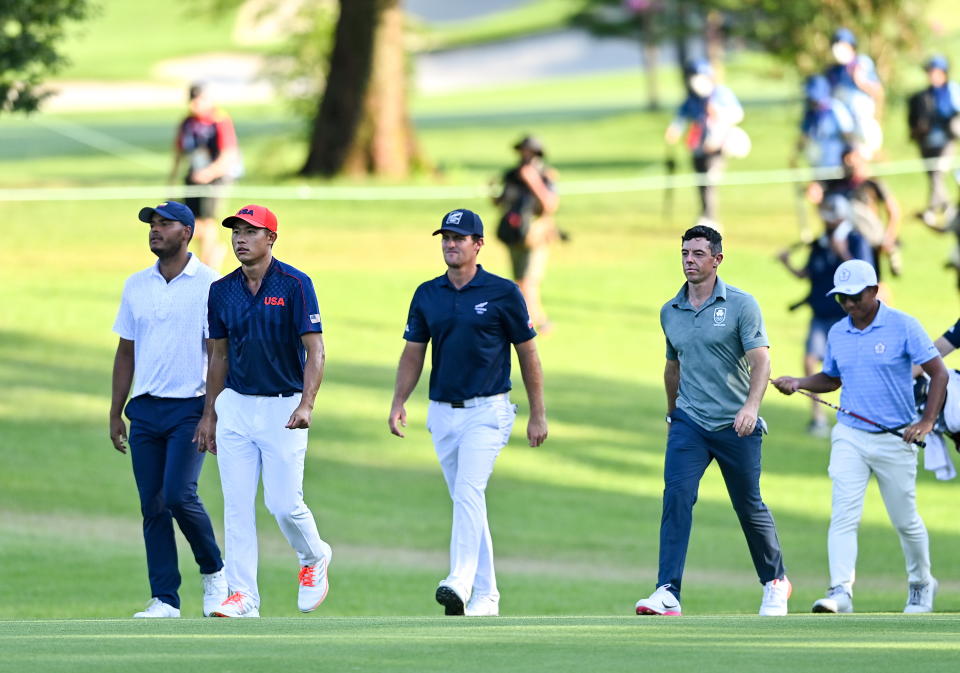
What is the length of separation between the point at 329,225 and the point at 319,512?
14155 mm

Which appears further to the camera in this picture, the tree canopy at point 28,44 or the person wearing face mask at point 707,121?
the person wearing face mask at point 707,121

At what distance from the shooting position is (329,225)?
29.2 meters

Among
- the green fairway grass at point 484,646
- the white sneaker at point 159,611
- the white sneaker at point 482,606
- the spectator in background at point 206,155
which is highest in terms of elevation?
the spectator in background at point 206,155

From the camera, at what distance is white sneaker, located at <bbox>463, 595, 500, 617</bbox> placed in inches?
401

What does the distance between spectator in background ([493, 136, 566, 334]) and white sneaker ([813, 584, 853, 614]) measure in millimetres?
9813

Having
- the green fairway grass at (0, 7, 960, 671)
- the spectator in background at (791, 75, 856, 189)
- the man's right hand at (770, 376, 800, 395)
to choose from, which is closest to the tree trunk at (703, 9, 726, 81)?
the green fairway grass at (0, 7, 960, 671)

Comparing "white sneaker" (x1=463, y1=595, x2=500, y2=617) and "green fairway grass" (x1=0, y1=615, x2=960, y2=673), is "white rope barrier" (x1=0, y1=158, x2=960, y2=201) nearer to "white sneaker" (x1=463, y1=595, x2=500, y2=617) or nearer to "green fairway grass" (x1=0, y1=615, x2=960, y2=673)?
"white sneaker" (x1=463, y1=595, x2=500, y2=617)

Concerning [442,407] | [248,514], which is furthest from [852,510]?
[248,514]

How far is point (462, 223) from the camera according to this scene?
33.1 feet

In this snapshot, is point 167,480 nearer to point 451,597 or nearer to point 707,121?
point 451,597

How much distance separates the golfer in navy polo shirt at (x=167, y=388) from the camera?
10.1 metres

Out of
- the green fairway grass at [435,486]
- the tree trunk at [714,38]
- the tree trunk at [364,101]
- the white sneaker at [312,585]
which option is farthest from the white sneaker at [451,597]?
the tree trunk at [714,38]

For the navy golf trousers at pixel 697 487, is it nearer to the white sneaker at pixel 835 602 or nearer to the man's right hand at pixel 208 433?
the white sneaker at pixel 835 602

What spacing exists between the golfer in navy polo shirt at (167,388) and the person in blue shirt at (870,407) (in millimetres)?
3238
